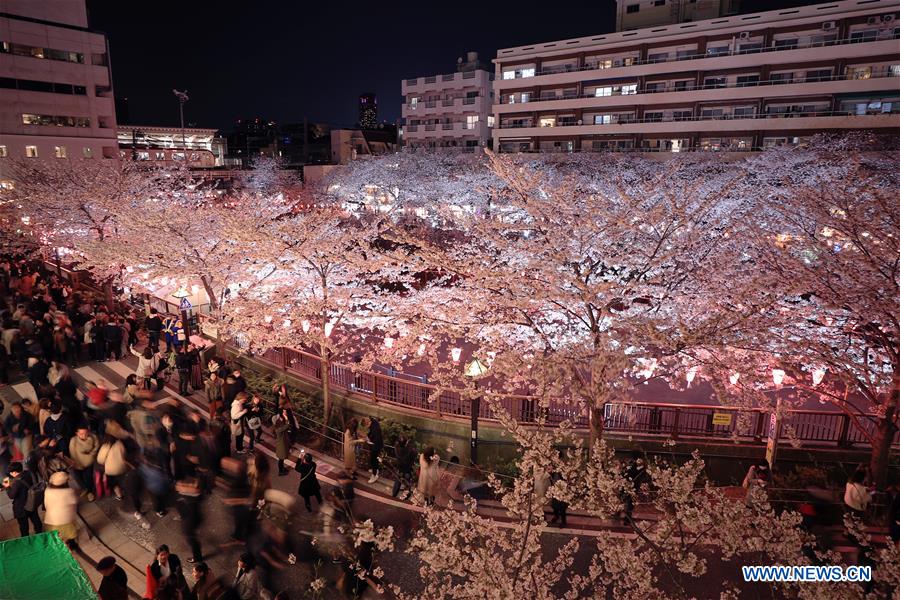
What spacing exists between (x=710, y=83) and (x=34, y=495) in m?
46.6

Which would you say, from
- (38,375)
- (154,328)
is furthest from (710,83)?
(38,375)

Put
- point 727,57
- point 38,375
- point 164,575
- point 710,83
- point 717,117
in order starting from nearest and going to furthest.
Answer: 1. point 164,575
2. point 38,375
3. point 727,57
4. point 717,117
5. point 710,83

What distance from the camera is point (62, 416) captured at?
31.9 feet

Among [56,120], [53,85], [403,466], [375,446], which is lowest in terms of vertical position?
[403,466]

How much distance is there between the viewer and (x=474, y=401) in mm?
11453

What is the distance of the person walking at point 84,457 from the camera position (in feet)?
29.2

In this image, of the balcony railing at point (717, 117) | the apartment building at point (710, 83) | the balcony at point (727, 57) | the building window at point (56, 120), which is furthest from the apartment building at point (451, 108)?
the building window at point (56, 120)

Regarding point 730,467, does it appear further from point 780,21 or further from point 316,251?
point 780,21

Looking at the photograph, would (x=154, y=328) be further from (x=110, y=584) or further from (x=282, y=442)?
(x=110, y=584)

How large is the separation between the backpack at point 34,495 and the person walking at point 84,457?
682mm

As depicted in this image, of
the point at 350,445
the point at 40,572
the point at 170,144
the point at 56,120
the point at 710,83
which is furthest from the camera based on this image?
the point at 170,144

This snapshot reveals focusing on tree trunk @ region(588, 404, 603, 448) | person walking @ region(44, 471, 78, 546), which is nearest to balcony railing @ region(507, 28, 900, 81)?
tree trunk @ region(588, 404, 603, 448)

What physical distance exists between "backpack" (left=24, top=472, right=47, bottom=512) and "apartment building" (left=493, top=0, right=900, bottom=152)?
41151 millimetres

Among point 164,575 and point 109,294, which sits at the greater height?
point 109,294
